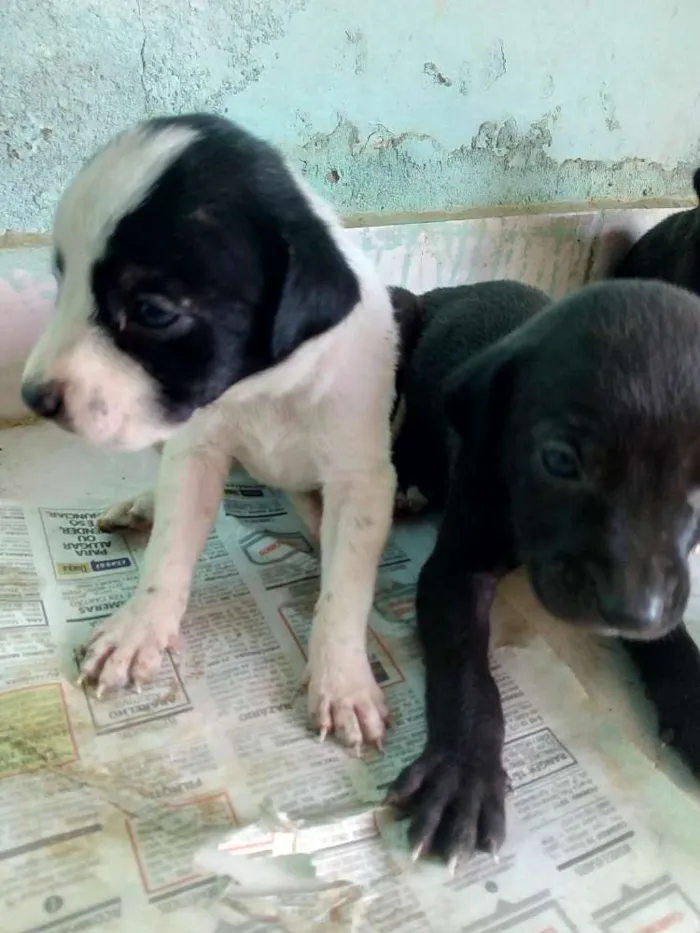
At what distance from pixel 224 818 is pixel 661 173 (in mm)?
2901

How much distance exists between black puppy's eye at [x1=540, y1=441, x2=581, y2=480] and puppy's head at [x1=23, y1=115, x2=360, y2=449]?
406mm

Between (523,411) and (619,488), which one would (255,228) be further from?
(619,488)

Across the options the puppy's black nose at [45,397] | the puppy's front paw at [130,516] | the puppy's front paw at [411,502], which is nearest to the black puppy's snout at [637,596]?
the puppy's black nose at [45,397]

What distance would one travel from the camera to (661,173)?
3309mm

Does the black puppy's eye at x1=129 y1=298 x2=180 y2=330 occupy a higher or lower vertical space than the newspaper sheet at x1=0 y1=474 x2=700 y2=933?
higher

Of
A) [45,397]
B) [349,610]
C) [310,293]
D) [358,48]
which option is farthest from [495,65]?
[45,397]

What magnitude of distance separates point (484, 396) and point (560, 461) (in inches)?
10.3

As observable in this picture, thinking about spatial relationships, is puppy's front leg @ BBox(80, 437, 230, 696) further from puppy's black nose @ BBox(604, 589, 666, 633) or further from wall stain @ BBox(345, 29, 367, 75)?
wall stain @ BBox(345, 29, 367, 75)

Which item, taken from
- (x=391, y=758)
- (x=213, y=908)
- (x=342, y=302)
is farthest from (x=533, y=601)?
(x=213, y=908)

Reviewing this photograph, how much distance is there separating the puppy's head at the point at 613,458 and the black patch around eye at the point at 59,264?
767 millimetres

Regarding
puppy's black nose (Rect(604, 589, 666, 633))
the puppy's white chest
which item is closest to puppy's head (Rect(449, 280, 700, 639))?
puppy's black nose (Rect(604, 589, 666, 633))

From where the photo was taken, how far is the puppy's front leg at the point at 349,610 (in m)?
1.53

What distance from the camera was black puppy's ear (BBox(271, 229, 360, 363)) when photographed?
1382mm

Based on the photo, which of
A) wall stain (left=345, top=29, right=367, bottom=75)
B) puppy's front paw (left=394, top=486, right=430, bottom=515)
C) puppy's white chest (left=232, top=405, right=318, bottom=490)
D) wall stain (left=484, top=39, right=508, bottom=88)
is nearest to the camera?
puppy's white chest (left=232, top=405, right=318, bottom=490)
